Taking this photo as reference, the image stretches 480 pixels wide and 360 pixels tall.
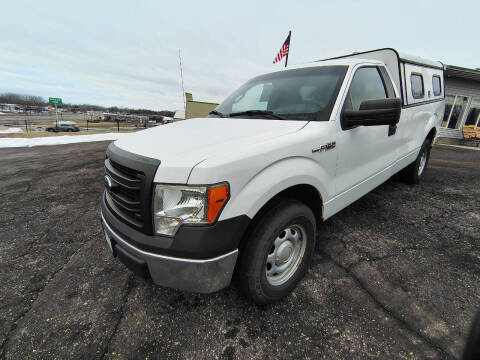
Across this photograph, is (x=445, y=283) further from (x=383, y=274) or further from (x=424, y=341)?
(x=424, y=341)

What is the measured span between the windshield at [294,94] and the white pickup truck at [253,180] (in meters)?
0.01

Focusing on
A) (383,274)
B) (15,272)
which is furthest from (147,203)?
(383,274)

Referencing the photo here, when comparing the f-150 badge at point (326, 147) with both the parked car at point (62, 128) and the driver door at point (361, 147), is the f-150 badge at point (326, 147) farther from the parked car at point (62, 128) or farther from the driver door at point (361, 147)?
the parked car at point (62, 128)

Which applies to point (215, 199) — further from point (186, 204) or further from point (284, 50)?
point (284, 50)

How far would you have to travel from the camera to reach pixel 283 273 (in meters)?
1.85

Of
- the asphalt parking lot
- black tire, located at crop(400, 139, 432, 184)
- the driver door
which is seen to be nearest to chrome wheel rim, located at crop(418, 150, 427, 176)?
black tire, located at crop(400, 139, 432, 184)

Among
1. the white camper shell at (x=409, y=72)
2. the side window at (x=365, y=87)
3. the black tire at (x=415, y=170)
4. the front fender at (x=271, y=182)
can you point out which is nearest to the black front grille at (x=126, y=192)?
the front fender at (x=271, y=182)

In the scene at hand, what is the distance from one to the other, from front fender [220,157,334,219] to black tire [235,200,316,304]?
17 cm

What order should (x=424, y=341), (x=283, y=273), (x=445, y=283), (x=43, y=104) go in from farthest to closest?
1. (x=43, y=104)
2. (x=445, y=283)
3. (x=283, y=273)
4. (x=424, y=341)

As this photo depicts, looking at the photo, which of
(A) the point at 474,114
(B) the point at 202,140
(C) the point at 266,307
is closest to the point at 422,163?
(C) the point at 266,307

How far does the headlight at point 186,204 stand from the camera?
128 centimetres

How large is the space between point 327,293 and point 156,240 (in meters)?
1.46

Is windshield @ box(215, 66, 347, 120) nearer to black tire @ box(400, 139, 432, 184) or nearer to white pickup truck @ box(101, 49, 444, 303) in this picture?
white pickup truck @ box(101, 49, 444, 303)

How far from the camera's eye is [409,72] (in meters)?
3.19
